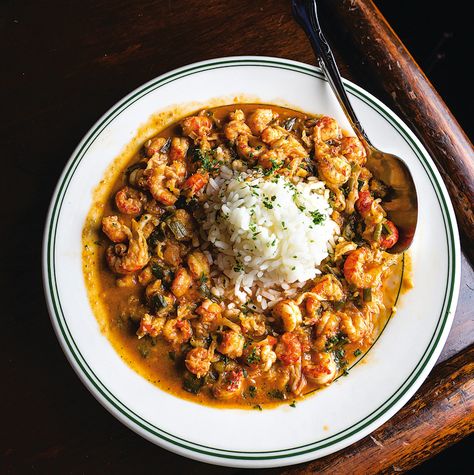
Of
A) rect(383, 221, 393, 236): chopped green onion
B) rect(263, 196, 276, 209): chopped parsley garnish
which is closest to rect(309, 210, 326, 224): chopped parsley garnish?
rect(263, 196, 276, 209): chopped parsley garnish

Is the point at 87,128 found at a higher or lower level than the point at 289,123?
higher

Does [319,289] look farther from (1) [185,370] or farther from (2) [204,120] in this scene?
(2) [204,120]

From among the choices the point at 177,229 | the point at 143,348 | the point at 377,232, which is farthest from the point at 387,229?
the point at 143,348

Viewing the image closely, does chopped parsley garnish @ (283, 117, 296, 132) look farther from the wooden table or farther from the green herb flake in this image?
the green herb flake

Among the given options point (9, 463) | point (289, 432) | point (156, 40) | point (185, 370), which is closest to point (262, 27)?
point (156, 40)

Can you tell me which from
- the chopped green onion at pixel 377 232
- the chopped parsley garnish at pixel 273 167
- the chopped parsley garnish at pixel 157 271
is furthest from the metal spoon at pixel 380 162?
the chopped parsley garnish at pixel 157 271

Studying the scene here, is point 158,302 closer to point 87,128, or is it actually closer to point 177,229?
point 177,229
